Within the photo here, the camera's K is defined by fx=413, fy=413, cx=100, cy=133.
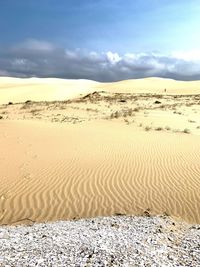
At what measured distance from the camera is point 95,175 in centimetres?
1261

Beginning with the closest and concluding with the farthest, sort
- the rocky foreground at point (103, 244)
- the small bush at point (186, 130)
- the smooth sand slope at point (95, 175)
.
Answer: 1. the rocky foreground at point (103, 244)
2. the smooth sand slope at point (95, 175)
3. the small bush at point (186, 130)

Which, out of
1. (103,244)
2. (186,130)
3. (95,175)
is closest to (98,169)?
(95,175)

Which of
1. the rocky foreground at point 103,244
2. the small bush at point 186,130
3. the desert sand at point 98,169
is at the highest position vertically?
the rocky foreground at point 103,244

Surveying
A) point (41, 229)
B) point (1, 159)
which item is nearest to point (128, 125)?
point (1, 159)

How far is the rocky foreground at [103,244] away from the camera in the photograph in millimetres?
5727

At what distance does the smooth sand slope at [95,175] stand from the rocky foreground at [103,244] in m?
1.64

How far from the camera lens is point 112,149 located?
1681cm

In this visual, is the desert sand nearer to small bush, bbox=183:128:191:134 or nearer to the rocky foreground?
small bush, bbox=183:128:191:134

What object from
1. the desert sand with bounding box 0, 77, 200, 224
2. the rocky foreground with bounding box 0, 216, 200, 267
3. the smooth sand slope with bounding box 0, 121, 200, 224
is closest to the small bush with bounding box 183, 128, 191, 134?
the desert sand with bounding box 0, 77, 200, 224

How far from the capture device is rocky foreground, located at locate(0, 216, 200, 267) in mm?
5727

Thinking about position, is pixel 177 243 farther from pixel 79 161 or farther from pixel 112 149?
pixel 112 149

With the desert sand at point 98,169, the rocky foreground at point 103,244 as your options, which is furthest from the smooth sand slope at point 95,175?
the rocky foreground at point 103,244

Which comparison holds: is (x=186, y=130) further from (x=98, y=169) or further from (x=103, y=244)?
(x=103, y=244)

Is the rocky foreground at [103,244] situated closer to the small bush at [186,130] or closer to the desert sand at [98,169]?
the desert sand at [98,169]
